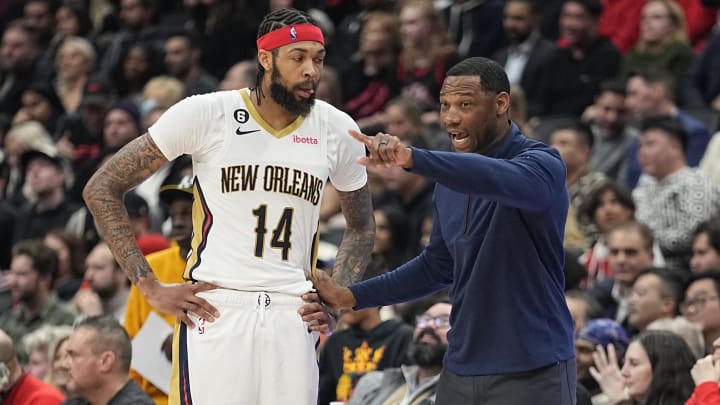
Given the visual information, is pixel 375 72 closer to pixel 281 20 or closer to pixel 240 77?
pixel 240 77

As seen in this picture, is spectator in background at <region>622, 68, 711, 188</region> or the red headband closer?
the red headband

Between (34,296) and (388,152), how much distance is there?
6.66 metres

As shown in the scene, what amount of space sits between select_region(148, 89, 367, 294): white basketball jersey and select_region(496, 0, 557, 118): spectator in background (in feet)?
23.2

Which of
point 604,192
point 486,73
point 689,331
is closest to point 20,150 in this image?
point 604,192

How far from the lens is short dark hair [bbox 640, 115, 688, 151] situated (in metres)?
10.2

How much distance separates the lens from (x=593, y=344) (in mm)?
8156

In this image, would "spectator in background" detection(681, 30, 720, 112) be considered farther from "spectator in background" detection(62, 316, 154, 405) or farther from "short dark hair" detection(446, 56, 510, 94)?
"short dark hair" detection(446, 56, 510, 94)

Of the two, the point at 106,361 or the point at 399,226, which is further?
the point at 399,226

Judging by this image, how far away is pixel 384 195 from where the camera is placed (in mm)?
11562

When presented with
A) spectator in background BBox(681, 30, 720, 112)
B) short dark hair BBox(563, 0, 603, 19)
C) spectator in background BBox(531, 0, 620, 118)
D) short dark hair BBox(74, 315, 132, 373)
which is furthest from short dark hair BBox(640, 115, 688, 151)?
short dark hair BBox(74, 315, 132, 373)

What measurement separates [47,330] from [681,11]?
20.6 feet

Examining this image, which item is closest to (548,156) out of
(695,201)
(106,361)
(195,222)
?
(195,222)

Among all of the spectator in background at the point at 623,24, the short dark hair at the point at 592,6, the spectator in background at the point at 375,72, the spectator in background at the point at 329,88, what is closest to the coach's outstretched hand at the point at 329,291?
the spectator in background at the point at 329,88

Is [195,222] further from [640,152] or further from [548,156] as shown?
[640,152]
